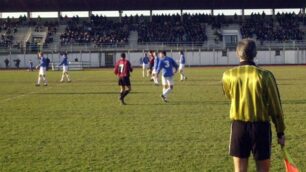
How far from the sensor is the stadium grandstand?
6388 centimetres

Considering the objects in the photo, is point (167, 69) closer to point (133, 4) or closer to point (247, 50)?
point (247, 50)

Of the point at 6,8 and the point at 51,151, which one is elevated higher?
the point at 6,8

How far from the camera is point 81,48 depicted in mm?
63562

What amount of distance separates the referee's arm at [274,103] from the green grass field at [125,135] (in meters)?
2.75

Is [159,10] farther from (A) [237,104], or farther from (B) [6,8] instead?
(A) [237,104]

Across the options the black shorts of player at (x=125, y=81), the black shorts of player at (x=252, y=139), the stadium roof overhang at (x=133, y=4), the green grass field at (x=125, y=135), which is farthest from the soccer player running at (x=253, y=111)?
the stadium roof overhang at (x=133, y=4)

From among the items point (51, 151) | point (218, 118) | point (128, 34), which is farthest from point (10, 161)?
point (128, 34)

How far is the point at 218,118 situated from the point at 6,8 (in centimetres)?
6266

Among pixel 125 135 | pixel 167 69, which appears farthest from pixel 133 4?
pixel 125 135

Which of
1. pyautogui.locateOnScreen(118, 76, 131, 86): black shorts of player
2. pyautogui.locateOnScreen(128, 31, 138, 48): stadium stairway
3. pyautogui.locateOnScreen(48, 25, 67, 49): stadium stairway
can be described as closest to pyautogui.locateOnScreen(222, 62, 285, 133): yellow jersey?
pyautogui.locateOnScreen(118, 76, 131, 86): black shorts of player

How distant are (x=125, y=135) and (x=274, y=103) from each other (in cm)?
643

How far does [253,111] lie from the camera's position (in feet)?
18.3

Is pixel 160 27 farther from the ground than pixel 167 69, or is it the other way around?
pixel 160 27

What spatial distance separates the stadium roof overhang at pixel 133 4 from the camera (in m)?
68.5
